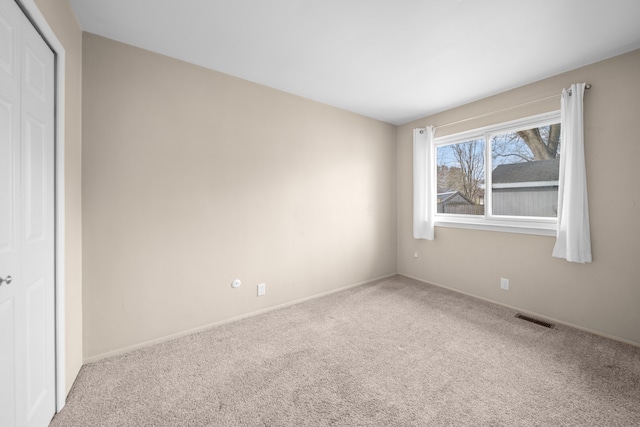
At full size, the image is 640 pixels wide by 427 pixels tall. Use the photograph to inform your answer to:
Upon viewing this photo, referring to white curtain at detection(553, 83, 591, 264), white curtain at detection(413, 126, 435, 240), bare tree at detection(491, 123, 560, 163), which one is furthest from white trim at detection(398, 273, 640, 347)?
bare tree at detection(491, 123, 560, 163)

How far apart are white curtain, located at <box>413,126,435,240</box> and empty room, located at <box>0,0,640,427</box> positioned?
29 centimetres

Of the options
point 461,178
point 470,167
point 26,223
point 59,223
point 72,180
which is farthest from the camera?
point 461,178

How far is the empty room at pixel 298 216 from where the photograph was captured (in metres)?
1.48

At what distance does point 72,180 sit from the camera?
1.75 m

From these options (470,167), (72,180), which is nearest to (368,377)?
(72,180)

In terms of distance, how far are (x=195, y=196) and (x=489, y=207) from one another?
346 centimetres

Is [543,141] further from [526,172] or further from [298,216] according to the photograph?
[298,216]

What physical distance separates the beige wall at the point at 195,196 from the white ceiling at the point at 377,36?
1.00ft

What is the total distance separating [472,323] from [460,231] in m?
1.29

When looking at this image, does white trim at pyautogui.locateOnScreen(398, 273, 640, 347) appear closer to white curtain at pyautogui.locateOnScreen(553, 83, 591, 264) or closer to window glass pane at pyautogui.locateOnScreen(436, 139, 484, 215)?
white curtain at pyautogui.locateOnScreen(553, 83, 591, 264)

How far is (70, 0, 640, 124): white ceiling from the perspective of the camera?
5.67ft

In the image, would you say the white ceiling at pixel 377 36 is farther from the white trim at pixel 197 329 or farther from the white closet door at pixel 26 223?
the white trim at pixel 197 329

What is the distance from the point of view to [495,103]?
309 centimetres

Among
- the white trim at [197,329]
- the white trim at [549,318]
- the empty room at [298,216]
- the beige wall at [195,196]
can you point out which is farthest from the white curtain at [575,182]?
the white trim at [197,329]
